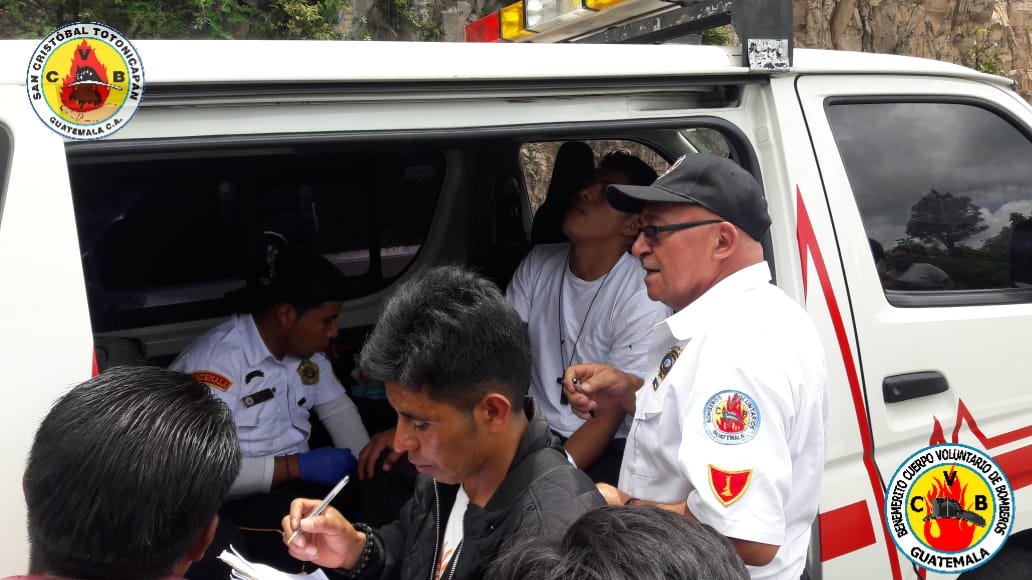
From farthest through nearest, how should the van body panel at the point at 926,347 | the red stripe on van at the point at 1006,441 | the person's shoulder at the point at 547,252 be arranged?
the person's shoulder at the point at 547,252
the red stripe on van at the point at 1006,441
the van body panel at the point at 926,347

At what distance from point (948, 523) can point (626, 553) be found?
1.50 metres

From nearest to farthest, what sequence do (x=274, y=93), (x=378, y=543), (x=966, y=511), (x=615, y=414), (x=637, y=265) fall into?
(x=274, y=93)
(x=378, y=543)
(x=966, y=511)
(x=615, y=414)
(x=637, y=265)

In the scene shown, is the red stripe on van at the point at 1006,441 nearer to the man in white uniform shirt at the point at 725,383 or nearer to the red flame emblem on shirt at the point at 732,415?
the man in white uniform shirt at the point at 725,383

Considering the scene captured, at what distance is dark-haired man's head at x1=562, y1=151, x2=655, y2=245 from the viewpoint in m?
2.53

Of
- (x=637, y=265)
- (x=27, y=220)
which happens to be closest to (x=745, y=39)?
(x=637, y=265)

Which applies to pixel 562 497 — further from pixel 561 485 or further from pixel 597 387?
pixel 597 387

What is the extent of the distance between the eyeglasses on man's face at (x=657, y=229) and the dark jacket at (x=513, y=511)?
0.45 meters

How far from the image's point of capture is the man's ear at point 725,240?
5.34 feet

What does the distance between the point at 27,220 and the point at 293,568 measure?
52.4 inches

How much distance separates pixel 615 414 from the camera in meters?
2.25

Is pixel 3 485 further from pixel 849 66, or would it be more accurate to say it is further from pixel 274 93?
pixel 849 66

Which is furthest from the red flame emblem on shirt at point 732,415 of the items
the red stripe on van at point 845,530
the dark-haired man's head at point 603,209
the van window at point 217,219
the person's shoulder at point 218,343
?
the van window at point 217,219

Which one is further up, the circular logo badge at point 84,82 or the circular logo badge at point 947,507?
the circular logo badge at point 84,82

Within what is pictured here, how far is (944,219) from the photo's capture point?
2260mm
